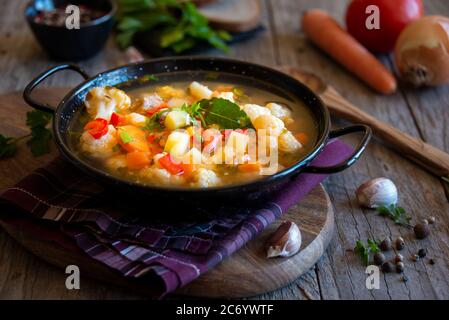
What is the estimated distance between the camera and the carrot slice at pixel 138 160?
232cm

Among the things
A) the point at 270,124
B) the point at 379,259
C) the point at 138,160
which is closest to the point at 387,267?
the point at 379,259

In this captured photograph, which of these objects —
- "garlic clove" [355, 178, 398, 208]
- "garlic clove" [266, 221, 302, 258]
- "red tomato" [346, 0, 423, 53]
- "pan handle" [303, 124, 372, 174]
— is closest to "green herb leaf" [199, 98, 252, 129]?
"pan handle" [303, 124, 372, 174]

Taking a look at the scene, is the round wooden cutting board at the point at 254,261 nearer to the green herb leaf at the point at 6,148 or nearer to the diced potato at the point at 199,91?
the green herb leaf at the point at 6,148

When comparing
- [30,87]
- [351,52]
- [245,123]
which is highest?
[30,87]

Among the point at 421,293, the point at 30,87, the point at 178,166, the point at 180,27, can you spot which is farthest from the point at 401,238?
the point at 180,27

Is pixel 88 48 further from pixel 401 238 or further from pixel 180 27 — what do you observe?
pixel 401 238

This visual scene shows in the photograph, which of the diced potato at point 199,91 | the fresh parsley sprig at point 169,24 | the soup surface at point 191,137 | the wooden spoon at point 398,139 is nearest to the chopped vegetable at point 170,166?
the soup surface at point 191,137

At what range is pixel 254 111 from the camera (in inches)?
102

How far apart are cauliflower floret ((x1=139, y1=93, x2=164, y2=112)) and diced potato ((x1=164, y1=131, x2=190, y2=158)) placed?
0.35 meters

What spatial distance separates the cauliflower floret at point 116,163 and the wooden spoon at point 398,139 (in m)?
1.42

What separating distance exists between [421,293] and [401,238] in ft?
0.97

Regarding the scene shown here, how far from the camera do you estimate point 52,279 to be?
225 centimetres

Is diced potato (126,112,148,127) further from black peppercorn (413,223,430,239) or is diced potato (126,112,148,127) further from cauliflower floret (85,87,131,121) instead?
black peppercorn (413,223,430,239)
